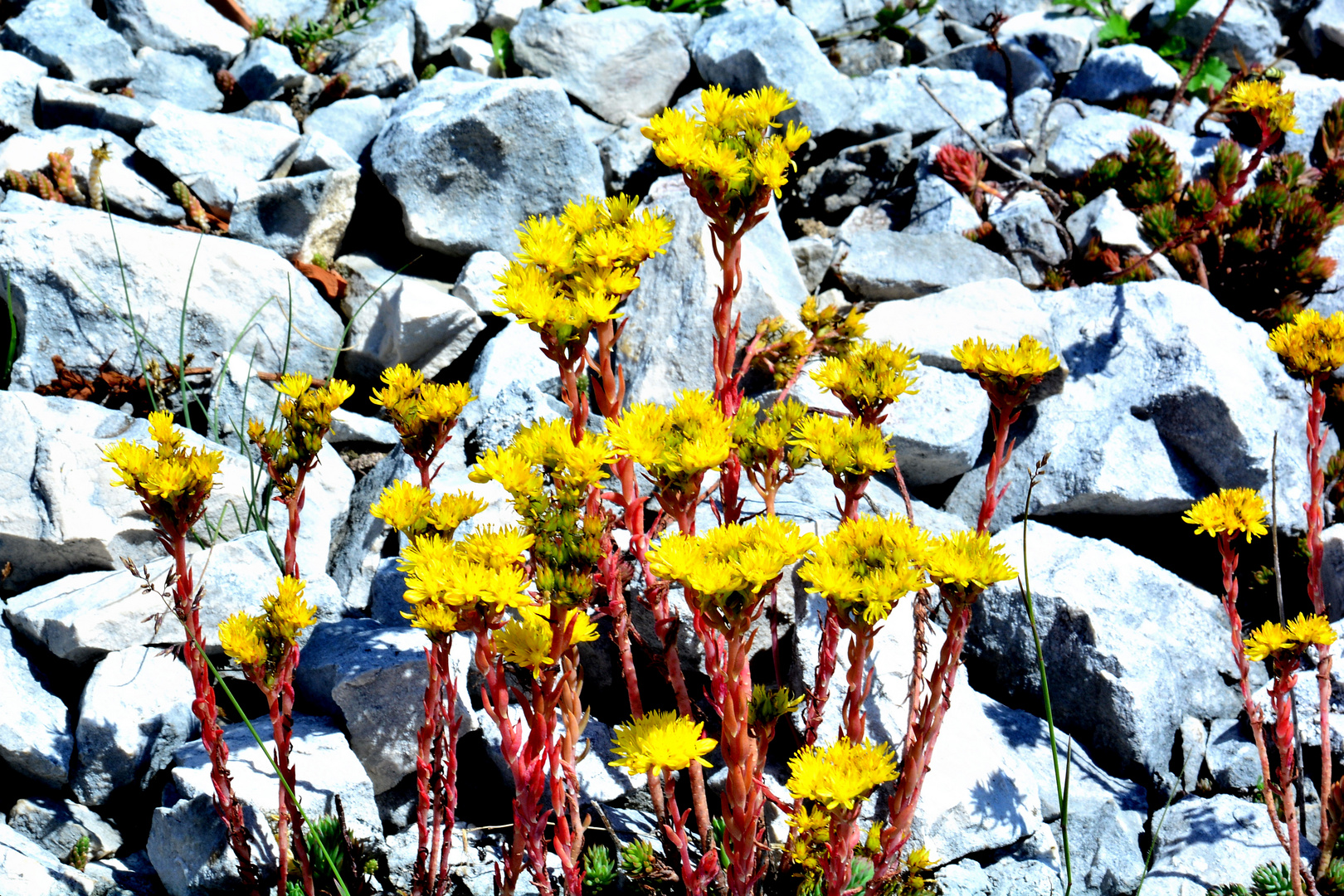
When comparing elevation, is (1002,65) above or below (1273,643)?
above

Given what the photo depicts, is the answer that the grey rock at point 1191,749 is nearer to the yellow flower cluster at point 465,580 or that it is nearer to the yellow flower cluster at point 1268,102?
the yellow flower cluster at point 465,580

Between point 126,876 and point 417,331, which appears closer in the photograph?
point 126,876

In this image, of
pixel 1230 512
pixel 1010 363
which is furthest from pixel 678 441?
pixel 1230 512

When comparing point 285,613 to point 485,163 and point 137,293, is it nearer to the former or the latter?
point 137,293

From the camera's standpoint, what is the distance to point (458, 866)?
2719 millimetres

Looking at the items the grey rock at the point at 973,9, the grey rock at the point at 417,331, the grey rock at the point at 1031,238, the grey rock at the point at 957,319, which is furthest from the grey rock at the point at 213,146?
the grey rock at the point at 973,9

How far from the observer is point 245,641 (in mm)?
2115

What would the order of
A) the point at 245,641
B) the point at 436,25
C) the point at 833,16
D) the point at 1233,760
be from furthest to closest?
1. the point at 833,16
2. the point at 436,25
3. the point at 1233,760
4. the point at 245,641

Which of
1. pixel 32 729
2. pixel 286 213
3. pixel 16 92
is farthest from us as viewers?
pixel 16 92

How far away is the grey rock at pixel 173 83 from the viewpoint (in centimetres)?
535

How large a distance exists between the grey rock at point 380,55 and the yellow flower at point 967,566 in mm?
4823

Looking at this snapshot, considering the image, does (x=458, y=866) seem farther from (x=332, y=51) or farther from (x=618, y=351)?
(x=332, y=51)

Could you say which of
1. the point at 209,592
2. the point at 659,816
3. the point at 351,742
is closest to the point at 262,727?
the point at 351,742

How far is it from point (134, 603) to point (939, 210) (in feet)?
13.4
